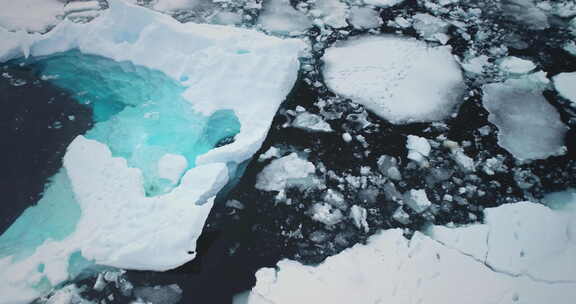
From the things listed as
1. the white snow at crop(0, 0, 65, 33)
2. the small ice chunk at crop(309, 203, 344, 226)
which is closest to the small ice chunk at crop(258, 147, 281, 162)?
the small ice chunk at crop(309, 203, 344, 226)

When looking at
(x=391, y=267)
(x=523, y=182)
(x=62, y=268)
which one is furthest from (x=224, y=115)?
(x=523, y=182)

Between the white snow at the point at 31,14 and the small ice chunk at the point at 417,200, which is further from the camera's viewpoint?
the white snow at the point at 31,14

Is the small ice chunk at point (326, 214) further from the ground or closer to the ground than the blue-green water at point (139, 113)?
closer to the ground

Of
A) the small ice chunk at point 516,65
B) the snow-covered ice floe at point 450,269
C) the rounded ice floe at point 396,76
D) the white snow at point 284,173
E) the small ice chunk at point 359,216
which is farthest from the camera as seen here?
the small ice chunk at point 516,65

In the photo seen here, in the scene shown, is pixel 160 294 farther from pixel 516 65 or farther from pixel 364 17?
pixel 516 65

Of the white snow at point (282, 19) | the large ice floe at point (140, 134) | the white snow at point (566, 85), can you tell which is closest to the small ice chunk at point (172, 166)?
the large ice floe at point (140, 134)

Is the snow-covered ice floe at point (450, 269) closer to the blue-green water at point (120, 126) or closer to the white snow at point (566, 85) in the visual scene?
the blue-green water at point (120, 126)

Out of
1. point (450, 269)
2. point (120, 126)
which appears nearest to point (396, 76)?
point (450, 269)
